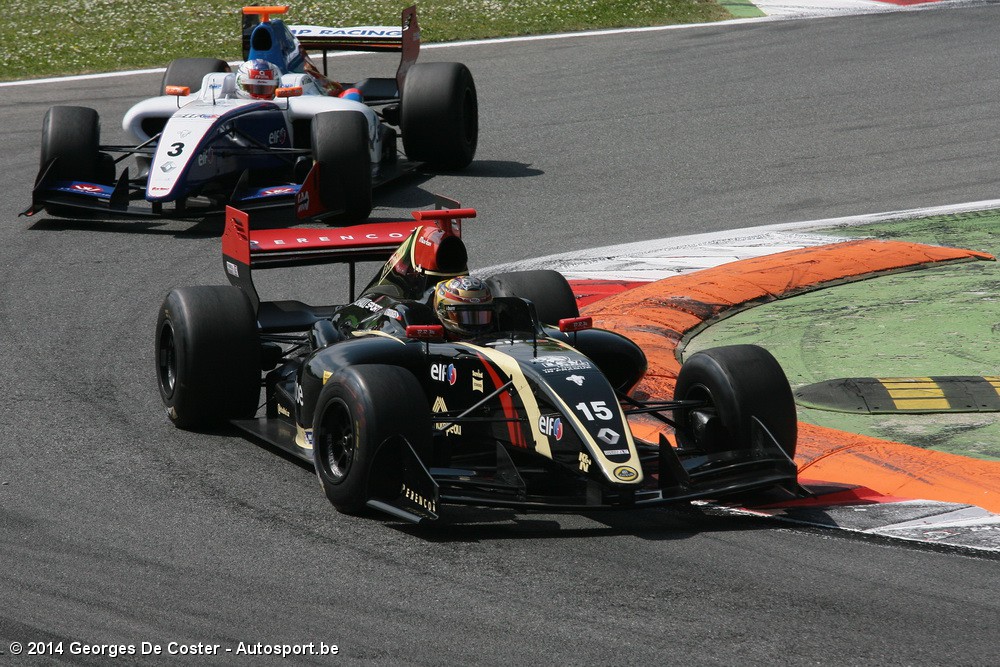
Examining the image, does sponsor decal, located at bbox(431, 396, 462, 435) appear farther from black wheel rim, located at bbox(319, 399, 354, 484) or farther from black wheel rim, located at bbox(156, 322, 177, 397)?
black wheel rim, located at bbox(156, 322, 177, 397)

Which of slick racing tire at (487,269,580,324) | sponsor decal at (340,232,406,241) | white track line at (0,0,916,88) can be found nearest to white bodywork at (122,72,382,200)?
sponsor decal at (340,232,406,241)

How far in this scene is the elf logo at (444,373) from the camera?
7.62 metres

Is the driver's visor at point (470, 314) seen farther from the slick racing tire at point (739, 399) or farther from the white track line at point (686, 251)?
the white track line at point (686, 251)

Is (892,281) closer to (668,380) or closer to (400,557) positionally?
(668,380)

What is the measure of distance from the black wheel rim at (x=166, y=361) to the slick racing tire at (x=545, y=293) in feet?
6.69

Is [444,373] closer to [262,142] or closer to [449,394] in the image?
[449,394]

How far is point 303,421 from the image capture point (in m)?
8.01

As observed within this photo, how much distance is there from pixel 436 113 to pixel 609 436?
982cm

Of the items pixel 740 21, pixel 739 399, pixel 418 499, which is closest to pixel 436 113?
pixel 739 399

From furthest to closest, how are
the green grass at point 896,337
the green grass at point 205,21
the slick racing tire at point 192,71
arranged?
the green grass at point 205,21 < the slick racing tire at point 192,71 < the green grass at point 896,337

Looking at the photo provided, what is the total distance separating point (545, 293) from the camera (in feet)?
29.6

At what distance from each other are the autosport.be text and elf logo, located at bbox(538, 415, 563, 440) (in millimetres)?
1805

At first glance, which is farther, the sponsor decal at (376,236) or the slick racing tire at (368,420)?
the sponsor decal at (376,236)

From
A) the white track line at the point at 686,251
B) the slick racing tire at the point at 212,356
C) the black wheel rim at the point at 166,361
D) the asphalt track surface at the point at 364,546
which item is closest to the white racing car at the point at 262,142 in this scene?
the asphalt track surface at the point at 364,546
